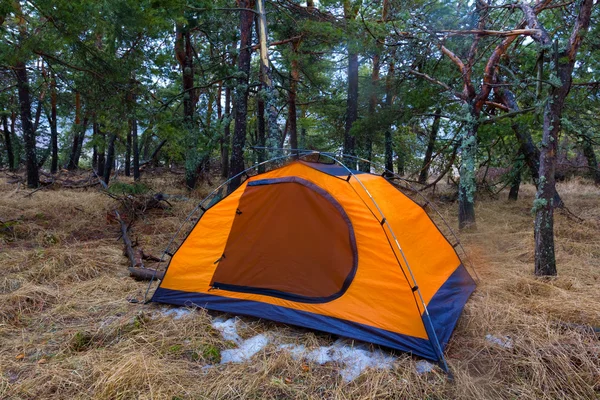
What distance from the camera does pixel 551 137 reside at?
405cm

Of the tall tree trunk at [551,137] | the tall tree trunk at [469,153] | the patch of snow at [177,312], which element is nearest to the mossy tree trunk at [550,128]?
the tall tree trunk at [551,137]

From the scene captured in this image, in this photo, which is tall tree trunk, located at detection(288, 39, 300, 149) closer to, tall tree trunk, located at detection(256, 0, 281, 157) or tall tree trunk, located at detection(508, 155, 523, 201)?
tall tree trunk, located at detection(256, 0, 281, 157)

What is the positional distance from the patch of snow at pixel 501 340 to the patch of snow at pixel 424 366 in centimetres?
67

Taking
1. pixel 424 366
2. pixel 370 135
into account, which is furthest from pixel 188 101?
pixel 424 366

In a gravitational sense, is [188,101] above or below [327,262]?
above

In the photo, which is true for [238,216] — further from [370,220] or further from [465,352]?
[465,352]

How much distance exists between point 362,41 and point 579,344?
5.41 metres

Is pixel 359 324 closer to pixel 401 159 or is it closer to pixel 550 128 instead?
pixel 550 128

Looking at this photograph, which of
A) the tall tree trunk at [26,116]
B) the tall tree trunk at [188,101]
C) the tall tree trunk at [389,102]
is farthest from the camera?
the tall tree trunk at [26,116]

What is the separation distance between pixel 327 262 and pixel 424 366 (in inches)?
48.0

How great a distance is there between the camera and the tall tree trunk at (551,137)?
3.85m

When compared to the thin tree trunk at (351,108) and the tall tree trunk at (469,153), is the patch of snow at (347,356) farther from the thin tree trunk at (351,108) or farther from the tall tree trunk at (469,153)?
the thin tree trunk at (351,108)

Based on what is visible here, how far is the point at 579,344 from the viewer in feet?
9.39

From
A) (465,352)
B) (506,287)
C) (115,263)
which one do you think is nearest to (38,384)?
(115,263)
